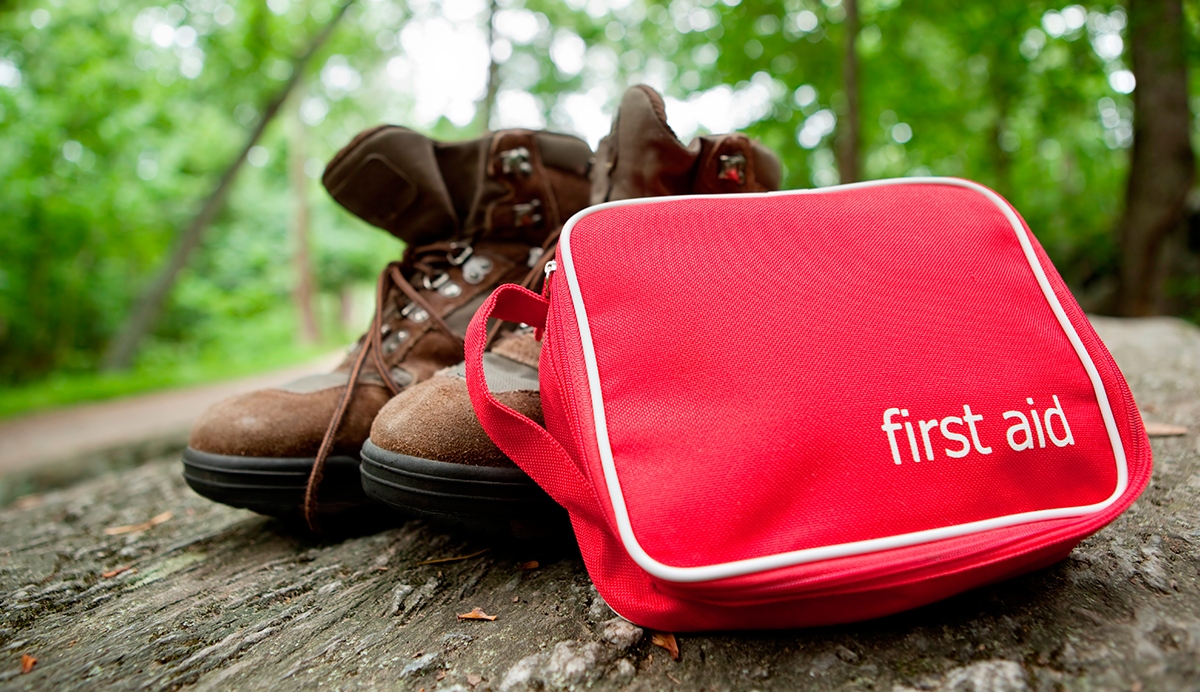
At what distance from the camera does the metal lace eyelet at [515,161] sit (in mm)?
1230

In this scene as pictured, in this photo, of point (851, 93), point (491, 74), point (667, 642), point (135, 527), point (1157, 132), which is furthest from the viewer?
point (491, 74)

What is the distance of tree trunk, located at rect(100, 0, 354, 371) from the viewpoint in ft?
19.6

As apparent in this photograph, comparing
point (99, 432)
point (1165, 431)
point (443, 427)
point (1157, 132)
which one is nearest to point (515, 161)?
point (443, 427)

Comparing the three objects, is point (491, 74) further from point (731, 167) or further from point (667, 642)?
point (667, 642)

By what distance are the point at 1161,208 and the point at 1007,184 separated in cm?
358

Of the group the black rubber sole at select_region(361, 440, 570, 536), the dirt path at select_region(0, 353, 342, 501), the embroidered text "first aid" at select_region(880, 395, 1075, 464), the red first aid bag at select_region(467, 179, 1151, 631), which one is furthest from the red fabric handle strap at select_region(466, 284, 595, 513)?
the dirt path at select_region(0, 353, 342, 501)

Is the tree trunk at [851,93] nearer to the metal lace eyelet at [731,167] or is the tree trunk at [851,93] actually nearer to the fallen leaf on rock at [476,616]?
the metal lace eyelet at [731,167]

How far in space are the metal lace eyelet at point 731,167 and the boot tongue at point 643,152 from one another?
0.17 ft

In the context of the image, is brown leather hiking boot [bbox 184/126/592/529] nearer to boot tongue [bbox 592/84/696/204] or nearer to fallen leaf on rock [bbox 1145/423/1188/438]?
boot tongue [bbox 592/84/696/204]

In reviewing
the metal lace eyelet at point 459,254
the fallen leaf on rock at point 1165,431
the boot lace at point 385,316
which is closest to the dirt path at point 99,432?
the boot lace at point 385,316

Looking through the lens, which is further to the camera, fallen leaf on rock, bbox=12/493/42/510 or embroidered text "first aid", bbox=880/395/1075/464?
fallen leaf on rock, bbox=12/493/42/510

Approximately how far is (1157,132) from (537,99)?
4.98 meters

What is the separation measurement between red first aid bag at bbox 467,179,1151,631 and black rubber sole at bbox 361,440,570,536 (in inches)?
4.5

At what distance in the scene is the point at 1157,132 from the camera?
12.0 ft
